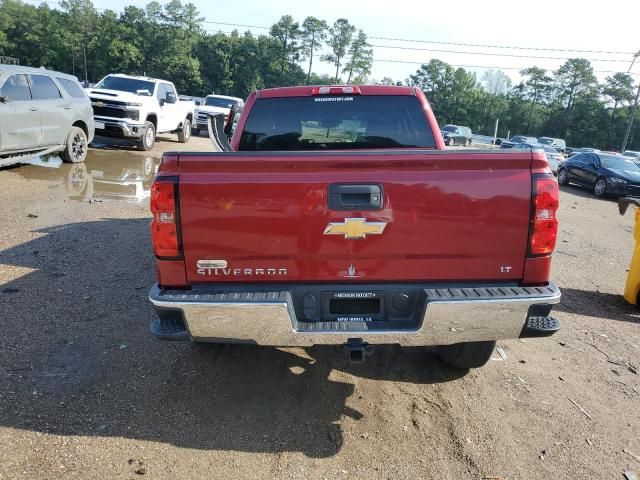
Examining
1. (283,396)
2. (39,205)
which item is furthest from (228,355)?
(39,205)

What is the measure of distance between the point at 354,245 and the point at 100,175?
9.69 metres

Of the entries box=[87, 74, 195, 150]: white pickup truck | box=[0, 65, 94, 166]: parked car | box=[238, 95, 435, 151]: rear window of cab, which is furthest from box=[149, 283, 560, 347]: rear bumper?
box=[87, 74, 195, 150]: white pickup truck

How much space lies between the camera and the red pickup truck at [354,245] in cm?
272

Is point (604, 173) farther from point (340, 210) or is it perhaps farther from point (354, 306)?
point (340, 210)

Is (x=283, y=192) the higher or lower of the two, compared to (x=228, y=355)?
higher

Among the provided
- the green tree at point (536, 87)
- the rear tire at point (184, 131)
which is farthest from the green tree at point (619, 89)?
the rear tire at point (184, 131)

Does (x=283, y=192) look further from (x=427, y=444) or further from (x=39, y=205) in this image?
(x=39, y=205)

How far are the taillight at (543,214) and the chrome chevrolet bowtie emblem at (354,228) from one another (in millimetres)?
845

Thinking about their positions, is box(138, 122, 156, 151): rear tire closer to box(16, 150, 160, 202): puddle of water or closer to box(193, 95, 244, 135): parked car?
box(16, 150, 160, 202): puddle of water

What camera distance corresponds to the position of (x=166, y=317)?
2.85 meters

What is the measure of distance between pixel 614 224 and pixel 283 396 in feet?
36.3

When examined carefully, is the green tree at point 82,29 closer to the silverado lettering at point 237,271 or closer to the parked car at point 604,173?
the parked car at point 604,173

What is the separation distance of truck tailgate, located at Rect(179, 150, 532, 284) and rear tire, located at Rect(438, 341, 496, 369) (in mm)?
980

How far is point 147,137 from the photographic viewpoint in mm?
14953
